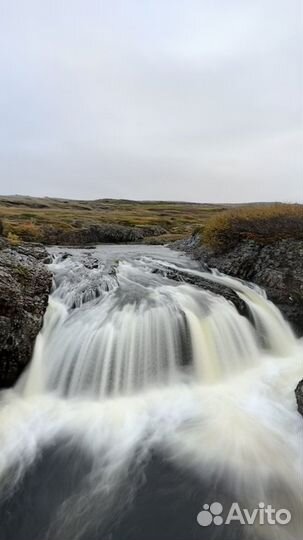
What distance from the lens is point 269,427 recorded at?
7.34 meters

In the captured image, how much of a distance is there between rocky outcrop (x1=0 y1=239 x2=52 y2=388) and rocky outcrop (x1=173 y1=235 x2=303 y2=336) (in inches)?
328

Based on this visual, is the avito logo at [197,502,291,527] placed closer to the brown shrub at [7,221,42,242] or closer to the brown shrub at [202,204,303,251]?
the brown shrub at [202,204,303,251]

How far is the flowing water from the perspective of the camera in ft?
18.0

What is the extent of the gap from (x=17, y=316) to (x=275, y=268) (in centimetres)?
989

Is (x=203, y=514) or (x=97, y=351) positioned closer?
(x=203, y=514)

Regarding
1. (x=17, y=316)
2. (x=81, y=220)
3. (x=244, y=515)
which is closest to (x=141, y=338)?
(x=17, y=316)

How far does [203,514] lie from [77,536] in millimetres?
2023

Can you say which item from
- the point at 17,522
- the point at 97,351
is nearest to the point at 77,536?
the point at 17,522

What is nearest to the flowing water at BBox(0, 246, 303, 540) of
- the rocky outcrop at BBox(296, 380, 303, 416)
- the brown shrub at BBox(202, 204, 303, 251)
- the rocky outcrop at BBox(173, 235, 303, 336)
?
the rocky outcrop at BBox(296, 380, 303, 416)

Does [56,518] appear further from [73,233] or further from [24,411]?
[73,233]

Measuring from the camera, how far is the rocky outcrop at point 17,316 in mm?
8398

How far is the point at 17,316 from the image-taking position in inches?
350

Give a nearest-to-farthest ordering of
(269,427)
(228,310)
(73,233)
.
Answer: (269,427) → (228,310) → (73,233)

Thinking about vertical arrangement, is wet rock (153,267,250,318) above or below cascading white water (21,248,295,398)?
above
